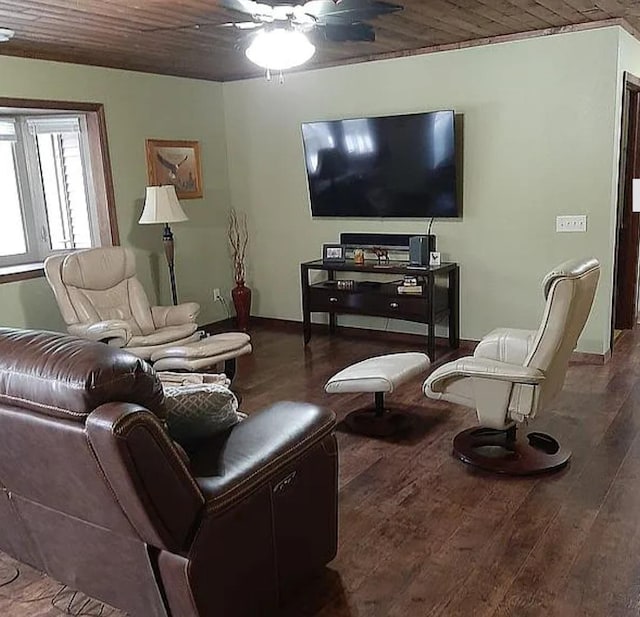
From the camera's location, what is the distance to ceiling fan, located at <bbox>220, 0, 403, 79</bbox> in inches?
123

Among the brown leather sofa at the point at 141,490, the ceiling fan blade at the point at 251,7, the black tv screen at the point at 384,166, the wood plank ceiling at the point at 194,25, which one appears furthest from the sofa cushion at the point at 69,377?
the black tv screen at the point at 384,166

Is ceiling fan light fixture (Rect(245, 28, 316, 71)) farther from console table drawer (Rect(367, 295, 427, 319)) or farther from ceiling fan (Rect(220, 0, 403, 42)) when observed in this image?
console table drawer (Rect(367, 295, 427, 319))

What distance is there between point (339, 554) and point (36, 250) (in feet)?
13.6

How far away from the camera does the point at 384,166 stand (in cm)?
549

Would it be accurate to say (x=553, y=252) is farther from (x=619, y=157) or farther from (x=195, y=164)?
(x=195, y=164)

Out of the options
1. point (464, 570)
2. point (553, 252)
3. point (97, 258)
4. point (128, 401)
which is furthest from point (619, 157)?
point (128, 401)

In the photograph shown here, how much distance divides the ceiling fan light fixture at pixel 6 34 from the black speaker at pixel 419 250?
316 cm

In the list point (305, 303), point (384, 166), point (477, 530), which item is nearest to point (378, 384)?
point (477, 530)

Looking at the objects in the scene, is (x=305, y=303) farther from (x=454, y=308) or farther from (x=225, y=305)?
(x=454, y=308)

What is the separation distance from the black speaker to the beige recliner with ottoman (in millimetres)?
1562

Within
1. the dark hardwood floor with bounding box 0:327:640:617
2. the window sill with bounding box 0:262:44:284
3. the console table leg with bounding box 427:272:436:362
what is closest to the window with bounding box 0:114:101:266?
the window sill with bounding box 0:262:44:284

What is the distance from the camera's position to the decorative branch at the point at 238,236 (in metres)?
6.64

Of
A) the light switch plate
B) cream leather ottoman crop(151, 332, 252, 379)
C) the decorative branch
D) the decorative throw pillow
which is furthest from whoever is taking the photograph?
the decorative branch

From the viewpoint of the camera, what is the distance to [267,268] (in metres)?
6.57
